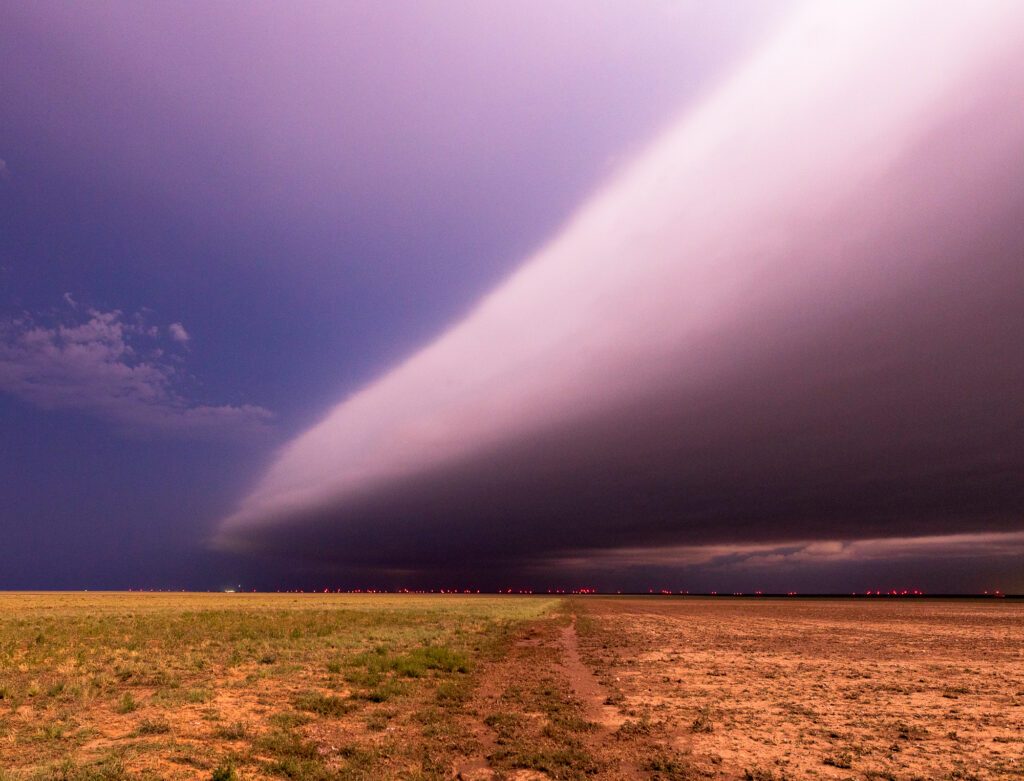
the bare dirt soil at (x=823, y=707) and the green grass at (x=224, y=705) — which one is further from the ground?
the green grass at (x=224, y=705)

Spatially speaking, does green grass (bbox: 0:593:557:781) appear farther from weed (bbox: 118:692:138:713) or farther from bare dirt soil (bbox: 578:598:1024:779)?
bare dirt soil (bbox: 578:598:1024:779)

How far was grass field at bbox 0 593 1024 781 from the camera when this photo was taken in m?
10.7

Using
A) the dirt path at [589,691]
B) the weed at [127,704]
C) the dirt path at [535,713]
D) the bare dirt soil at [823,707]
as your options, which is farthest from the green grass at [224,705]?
the bare dirt soil at [823,707]

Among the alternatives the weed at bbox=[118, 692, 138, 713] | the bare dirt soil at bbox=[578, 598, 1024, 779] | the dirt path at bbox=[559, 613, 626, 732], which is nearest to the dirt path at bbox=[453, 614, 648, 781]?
the dirt path at bbox=[559, 613, 626, 732]

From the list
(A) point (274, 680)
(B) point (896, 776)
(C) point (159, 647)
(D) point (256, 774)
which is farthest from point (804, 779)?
(C) point (159, 647)

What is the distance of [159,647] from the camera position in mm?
26297

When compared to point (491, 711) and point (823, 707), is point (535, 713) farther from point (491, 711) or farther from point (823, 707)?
point (823, 707)

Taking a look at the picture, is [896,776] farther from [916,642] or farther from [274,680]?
[916,642]

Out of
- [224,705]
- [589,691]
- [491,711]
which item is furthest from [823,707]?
[224,705]

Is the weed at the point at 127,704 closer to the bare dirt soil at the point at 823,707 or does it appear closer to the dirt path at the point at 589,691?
the dirt path at the point at 589,691

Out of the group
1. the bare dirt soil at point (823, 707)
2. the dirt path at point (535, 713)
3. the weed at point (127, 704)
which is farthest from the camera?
the weed at point (127, 704)

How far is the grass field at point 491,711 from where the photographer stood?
35.0ft

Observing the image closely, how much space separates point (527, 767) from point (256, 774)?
16.0ft

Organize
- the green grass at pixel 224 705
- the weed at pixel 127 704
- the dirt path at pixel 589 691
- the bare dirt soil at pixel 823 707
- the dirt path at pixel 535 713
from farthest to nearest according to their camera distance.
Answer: the weed at pixel 127 704 → the dirt path at pixel 589 691 → the bare dirt soil at pixel 823 707 → the green grass at pixel 224 705 → the dirt path at pixel 535 713
